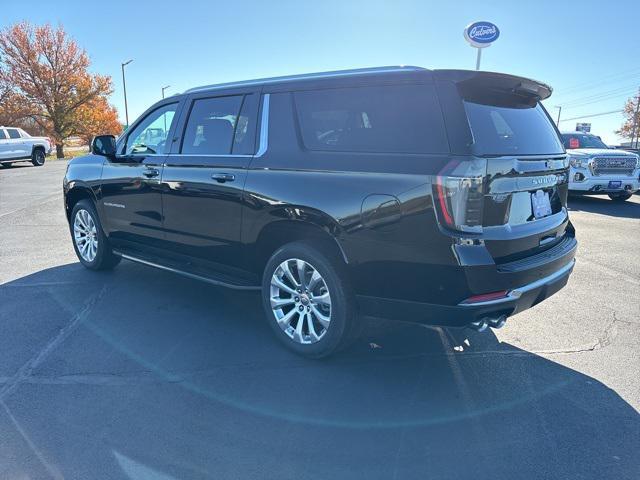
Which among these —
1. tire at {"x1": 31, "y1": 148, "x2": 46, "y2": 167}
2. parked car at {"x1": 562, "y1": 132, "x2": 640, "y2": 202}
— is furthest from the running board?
tire at {"x1": 31, "y1": 148, "x2": 46, "y2": 167}

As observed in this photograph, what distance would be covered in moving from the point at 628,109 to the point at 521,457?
75.9 m

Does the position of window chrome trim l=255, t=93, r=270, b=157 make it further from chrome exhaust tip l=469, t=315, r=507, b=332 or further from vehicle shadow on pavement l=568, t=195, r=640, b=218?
vehicle shadow on pavement l=568, t=195, r=640, b=218

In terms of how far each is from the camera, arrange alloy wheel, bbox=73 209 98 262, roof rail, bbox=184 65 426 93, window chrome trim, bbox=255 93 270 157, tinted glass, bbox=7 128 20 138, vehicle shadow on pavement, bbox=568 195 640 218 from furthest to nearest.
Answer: tinted glass, bbox=7 128 20 138, vehicle shadow on pavement, bbox=568 195 640 218, alloy wheel, bbox=73 209 98 262, window chrome trim, bbox=255 93 270 157, roof rail, bbox=184 65 426 93

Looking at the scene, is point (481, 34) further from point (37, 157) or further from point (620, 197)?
point (37, 157)

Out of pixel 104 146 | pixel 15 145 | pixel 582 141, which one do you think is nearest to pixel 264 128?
pixel 104 146

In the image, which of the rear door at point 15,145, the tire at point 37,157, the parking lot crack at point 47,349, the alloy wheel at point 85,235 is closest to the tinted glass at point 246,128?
the parking lot crack at point 47,349

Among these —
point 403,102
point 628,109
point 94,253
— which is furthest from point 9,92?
point 628,109

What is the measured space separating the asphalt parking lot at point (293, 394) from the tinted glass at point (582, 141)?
8985mm

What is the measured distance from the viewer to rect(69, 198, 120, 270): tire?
17.9 feet

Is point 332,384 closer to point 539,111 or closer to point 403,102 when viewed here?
point 403,102

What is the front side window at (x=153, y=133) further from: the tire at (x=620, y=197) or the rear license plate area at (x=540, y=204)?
the tire at (x=620, y=197)

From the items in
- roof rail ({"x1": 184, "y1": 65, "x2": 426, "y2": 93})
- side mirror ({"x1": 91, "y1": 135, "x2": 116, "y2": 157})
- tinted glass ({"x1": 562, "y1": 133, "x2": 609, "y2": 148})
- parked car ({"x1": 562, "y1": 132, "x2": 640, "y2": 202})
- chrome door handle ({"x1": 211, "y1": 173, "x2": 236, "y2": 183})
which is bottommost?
parked car ({"x1": 562, "y1": 132, "x2": 640, "y2": 202})

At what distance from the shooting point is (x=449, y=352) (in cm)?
370

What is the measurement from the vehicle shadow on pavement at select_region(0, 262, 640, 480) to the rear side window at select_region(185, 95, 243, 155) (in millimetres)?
1495
